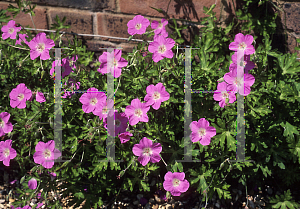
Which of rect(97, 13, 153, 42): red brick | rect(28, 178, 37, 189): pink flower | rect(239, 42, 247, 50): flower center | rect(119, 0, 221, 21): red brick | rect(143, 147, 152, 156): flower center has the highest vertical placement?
rect(119, 0, 221, 21): red brick

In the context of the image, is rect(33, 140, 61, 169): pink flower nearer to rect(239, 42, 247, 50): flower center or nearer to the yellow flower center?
the yellow flower center

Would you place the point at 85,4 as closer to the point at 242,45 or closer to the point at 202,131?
the point at 242,45

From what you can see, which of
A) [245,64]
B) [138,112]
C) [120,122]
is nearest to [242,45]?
[245,64]

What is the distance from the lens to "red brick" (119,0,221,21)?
2000 mm

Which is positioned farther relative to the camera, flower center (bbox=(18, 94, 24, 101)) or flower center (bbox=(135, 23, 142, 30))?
flower center (bbox=(135, 23, 142, 30))

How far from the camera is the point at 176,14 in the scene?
203cm

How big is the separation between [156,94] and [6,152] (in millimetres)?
922

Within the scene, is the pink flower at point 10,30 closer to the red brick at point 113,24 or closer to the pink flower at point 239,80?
the red brick at point 113,24

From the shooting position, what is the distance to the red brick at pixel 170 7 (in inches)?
78.7

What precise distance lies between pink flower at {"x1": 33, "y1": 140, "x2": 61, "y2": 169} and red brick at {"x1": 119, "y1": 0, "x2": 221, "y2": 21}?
3.76ft

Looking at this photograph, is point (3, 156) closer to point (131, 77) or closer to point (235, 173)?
point (131, 77)

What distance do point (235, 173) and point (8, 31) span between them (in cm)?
181

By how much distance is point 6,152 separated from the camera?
152cm

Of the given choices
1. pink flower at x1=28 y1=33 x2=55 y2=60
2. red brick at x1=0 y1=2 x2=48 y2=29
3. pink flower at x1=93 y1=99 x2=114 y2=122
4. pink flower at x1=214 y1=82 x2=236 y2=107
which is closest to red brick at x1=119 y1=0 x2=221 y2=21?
red brick at x1=0 y1=2 x2=48 y2=29
